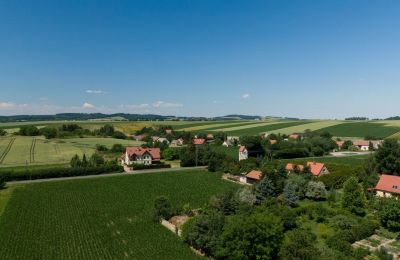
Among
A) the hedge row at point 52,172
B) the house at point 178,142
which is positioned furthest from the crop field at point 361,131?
the hedge row at point 52,172

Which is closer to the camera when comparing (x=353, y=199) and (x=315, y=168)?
(x=353, y=199)

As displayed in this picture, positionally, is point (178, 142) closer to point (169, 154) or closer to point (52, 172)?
point (169, 154)

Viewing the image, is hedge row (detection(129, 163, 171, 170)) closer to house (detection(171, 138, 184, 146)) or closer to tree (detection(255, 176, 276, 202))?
tree (detection(255, 176, 276, 202))

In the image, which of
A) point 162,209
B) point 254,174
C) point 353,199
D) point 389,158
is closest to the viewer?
point 162,209

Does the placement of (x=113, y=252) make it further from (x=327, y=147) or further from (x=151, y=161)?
(x=327, y=147)

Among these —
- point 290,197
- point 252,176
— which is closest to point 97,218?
point 290,197

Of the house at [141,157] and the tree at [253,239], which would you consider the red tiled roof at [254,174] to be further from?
the tree at [253,239]
